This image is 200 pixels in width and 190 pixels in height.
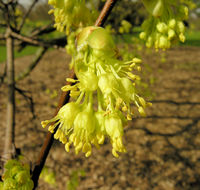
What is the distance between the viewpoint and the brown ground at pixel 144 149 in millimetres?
4191

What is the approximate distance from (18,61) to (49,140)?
1253 cm

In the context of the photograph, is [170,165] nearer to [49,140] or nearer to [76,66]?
[49,140]

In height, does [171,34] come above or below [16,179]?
above

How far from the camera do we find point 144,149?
5.00m

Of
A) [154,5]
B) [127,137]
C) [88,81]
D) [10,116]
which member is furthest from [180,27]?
[127,137]

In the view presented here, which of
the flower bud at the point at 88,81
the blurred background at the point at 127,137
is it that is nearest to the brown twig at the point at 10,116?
the blurred background at the point at 127,137

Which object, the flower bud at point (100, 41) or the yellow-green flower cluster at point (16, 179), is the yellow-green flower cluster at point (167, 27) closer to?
the flower bud at point (100, 41)

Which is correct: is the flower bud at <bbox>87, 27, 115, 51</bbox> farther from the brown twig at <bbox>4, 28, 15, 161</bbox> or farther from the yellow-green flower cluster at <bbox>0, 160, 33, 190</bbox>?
the brown twig at <bbox>4, 28, 15, 161</bbox>

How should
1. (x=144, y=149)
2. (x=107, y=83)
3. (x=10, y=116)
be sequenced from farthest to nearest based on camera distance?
(x=144, y=149) → (x=10, y=116) → (x=107, y=83)

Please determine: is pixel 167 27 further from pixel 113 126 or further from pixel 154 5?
pixel 113 126

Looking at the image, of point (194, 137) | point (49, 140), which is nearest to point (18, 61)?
point (194, 137)

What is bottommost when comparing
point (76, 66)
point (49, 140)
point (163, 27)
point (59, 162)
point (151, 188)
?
point (151, 188)

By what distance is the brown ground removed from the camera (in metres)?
4.19

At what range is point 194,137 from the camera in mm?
5434
